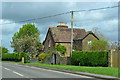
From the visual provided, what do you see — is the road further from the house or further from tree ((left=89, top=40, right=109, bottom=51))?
the house

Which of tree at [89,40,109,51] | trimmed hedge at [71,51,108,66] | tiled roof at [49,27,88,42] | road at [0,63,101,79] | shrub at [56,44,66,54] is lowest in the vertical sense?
road at [0,63,101,79]

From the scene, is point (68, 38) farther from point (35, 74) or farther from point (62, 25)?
point (35, 74)

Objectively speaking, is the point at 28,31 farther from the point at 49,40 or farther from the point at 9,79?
the point at 9,79

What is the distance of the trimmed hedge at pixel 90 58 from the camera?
34.7 m

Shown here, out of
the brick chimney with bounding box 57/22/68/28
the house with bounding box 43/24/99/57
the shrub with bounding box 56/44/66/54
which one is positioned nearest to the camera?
the shrub with bounding box 56/44/66/54

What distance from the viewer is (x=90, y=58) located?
37.0 m

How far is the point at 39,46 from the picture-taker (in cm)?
7450

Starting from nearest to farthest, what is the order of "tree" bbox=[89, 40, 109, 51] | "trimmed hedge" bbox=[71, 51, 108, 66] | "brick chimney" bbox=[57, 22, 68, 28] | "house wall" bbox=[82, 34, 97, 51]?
"trimmed hedge" bbox=[71, 51, 108, 66] < "tree" bbox=[89, 40, 109, 51] < "house wall" bbox=[82, 34, 97, 51] < "brick chimney" bbox=[57, 22, 68, 28]

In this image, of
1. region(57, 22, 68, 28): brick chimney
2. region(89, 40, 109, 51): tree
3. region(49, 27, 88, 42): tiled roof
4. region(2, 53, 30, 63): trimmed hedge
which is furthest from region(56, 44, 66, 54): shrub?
region(57, 22, 68, 28): brick chimney

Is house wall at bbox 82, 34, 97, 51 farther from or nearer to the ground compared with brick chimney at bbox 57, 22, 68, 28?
nearer to the ground

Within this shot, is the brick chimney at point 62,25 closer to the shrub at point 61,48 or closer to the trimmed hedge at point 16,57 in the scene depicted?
the shrub at point 61,48

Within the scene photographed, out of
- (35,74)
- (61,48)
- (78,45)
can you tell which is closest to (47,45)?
(61,48)

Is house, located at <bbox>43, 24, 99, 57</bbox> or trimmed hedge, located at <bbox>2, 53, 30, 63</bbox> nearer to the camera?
house, located at <bbox>43, 24, 99, 57</bbox>

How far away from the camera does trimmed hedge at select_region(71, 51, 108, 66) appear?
34656 millimetres
